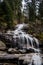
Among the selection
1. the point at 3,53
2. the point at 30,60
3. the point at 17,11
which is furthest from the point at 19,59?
the point at 17,11

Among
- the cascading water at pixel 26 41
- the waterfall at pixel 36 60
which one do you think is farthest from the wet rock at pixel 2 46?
the waterfall at pixel 36 60

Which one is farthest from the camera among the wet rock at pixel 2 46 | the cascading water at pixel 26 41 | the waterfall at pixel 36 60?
the cascading water at pixel 26 41

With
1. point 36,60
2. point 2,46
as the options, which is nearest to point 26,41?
point 2,46

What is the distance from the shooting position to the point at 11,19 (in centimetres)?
2747

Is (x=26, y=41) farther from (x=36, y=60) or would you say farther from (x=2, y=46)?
(x=36, y=60)

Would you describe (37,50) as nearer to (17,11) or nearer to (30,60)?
(30,60)

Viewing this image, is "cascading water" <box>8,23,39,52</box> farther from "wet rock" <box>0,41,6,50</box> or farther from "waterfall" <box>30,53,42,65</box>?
"waterfall" <box>30,53,42,65</box>

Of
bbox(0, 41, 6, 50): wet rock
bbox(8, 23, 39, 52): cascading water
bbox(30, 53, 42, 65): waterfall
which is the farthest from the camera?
bbox(8, 23, 39, 52): cascading water

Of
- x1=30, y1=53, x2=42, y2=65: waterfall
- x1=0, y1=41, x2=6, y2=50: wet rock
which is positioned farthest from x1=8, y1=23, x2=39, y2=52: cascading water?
x1=30, y1=53, x2=42, y2=65: waterfall

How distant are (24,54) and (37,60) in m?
1.30

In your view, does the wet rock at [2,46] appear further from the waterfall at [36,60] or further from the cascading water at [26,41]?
the waterfall at [36,60]

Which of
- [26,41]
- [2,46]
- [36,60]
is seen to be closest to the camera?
[36,60]

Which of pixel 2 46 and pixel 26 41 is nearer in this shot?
pixel 2 46

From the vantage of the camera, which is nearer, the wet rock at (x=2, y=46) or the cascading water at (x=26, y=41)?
the wet rock at (x=2, y=46)
